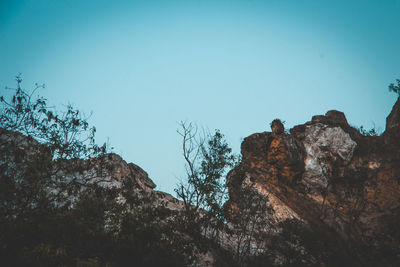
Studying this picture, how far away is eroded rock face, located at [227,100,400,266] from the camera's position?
24.8m

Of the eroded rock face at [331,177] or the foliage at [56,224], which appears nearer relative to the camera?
the foliage at [56,224]

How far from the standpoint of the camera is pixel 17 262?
24.4 feet

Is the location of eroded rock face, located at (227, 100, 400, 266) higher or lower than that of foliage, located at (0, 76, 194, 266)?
higher

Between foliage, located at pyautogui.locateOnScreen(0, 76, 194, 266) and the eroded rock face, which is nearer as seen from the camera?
foliage, located at pyautogui.locateOnScreen(0, 76, 194, 266)

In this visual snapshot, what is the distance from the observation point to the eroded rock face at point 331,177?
24.8 metres

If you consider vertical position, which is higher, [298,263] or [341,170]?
[341,170]

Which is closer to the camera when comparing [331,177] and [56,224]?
[56,224]

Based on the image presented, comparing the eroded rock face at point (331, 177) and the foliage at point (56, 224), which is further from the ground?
the eroded rock face at point (331, 177)

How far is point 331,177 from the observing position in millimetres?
31672

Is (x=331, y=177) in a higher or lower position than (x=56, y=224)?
higher

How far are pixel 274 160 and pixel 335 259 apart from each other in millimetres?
14943

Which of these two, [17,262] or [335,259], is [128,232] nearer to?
[17,262]

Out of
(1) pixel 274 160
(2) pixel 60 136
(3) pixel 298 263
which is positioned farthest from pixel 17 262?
(1) pixel 274 160

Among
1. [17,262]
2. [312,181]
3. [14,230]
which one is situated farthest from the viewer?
[312,181]
